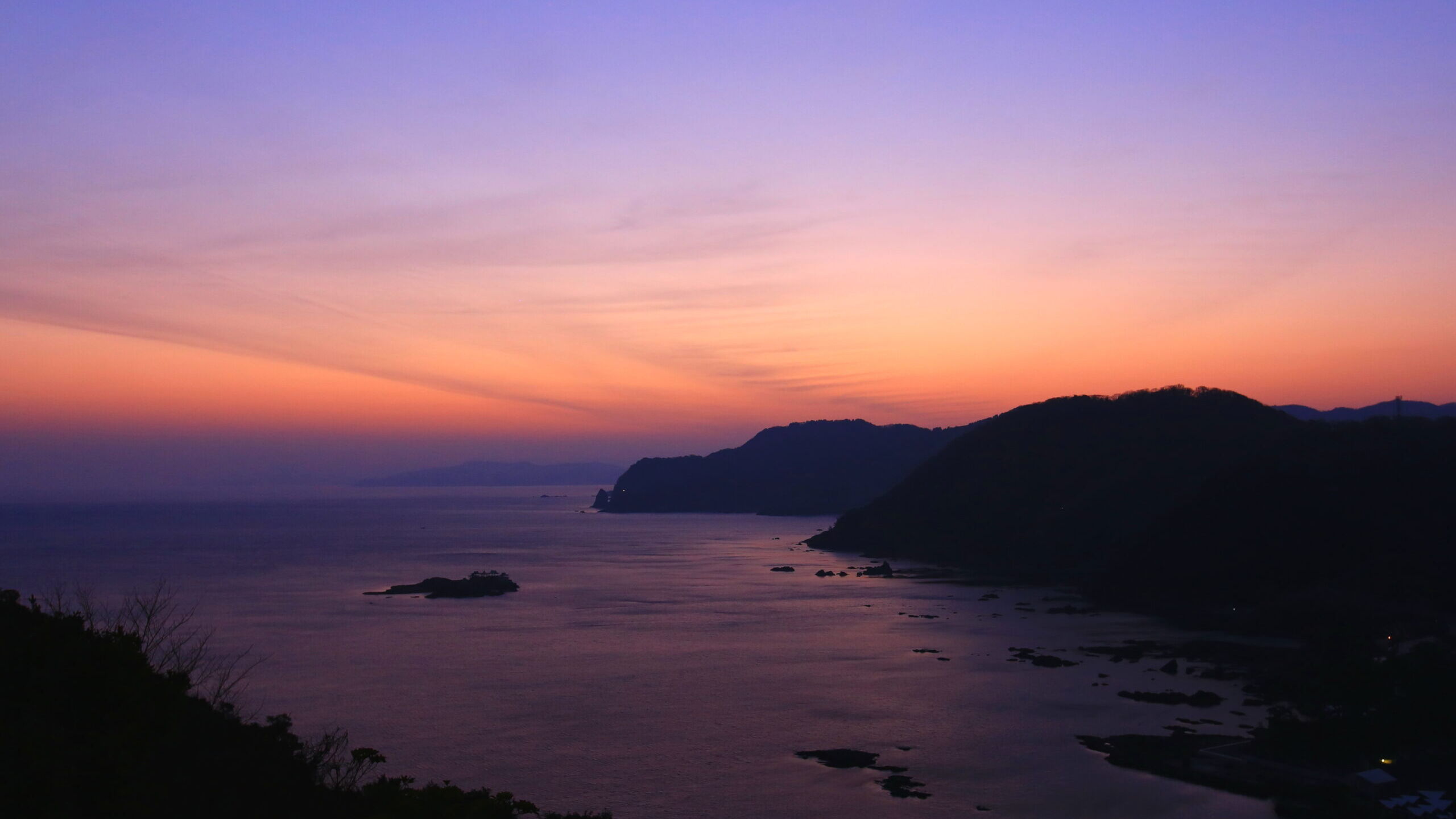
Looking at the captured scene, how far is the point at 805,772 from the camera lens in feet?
88.1

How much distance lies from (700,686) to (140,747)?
92.4ft

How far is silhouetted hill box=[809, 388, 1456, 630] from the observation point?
58719mm

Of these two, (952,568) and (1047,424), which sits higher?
(1047,424)

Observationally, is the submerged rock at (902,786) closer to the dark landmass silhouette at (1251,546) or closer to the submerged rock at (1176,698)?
the dark landmass silhouette at (1251,546)

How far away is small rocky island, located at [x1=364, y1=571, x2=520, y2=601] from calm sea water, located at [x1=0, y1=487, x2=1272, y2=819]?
2143mm

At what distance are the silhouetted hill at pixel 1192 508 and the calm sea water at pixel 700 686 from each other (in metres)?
9.24

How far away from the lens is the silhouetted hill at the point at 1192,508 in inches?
2312

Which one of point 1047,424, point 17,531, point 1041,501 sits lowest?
point 17,531

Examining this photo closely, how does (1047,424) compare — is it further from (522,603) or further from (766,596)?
(522,603)

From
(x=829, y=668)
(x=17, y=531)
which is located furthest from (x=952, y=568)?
(x=17, y=531)

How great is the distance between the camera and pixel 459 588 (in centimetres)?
6812

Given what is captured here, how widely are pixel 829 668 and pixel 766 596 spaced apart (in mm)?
26789

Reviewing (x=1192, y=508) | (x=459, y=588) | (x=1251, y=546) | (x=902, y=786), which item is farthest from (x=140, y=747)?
(x=1192, y=508)

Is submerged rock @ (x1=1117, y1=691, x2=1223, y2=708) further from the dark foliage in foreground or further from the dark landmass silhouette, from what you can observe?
the dark foliage in foreground
